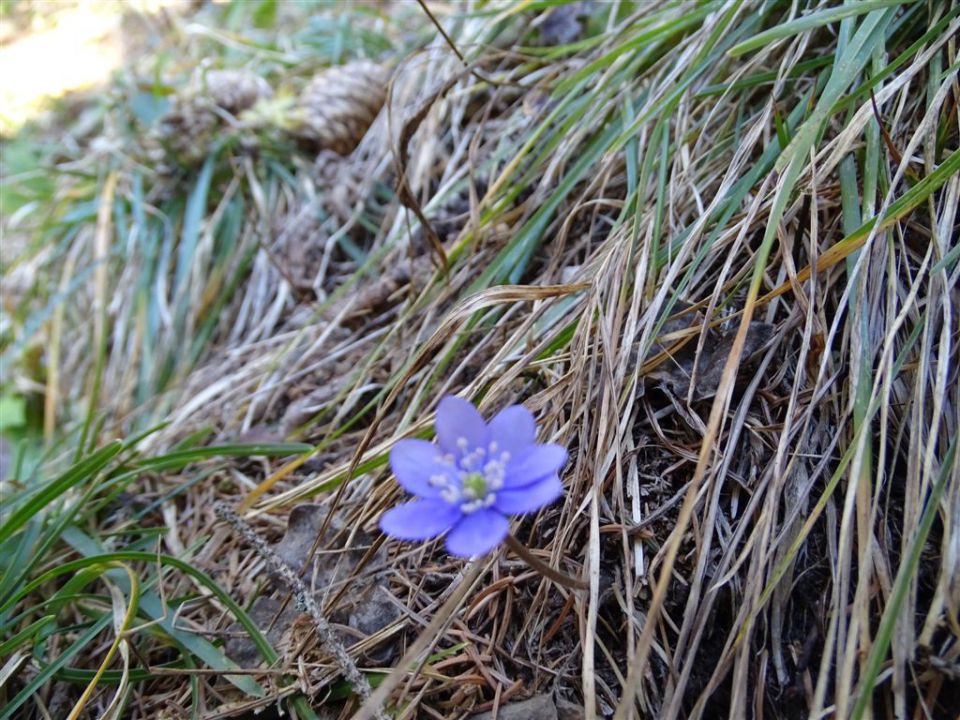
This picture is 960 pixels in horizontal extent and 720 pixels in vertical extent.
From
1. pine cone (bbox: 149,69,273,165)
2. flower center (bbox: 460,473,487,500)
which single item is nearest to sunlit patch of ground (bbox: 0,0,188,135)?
pine cone (bbox: 149,69,273,165)

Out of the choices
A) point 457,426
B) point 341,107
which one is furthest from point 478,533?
point 341,107

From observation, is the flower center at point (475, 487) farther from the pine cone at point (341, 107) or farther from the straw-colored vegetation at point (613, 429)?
the pine cone at point (341, 107)

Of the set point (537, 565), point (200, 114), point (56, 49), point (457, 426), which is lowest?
point (537, 565)

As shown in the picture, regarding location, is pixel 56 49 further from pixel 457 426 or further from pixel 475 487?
pixel 475 487

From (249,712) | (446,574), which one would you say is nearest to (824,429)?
(446,574)

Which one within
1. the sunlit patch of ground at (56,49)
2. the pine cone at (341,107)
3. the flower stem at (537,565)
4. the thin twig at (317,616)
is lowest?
the thin twig at (317,616)

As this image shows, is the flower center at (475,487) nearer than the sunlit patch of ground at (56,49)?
Yes

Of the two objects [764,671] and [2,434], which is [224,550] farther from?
[2,434]

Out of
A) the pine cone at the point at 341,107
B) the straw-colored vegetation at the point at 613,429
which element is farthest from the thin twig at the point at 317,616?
the pine cone at the point at 341,107
